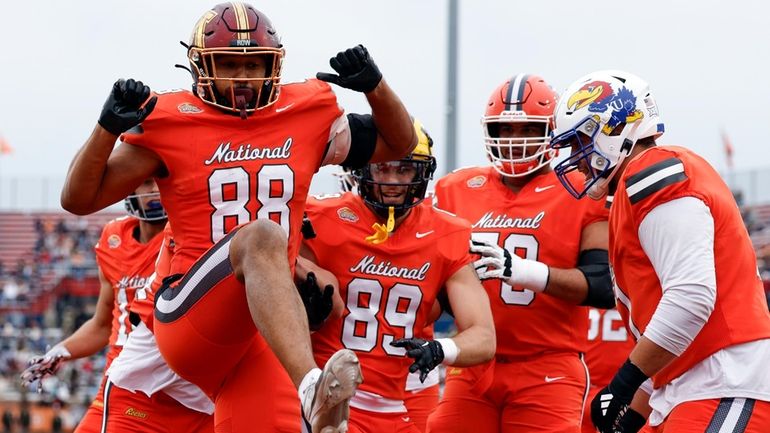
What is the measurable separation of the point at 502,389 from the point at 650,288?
5.47 feet

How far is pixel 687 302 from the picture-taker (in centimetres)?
431

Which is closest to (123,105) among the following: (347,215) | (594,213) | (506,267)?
(347,215)

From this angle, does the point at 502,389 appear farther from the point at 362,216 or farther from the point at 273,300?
the point at 273,300

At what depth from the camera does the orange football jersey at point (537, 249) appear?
6.20 metres

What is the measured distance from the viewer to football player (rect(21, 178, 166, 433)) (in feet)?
22.2

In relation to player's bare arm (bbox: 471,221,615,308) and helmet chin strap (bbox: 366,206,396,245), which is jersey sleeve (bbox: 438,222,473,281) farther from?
helmet chin strap (bbox: 366,206,396,245)

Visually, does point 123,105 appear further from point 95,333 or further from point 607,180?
point 95,333

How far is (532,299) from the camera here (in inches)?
245

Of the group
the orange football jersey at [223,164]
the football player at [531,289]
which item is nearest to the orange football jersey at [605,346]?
the football player at [531,289]

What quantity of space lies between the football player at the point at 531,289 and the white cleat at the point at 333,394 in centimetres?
191

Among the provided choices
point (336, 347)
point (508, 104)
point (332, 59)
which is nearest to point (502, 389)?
point (336, 347)

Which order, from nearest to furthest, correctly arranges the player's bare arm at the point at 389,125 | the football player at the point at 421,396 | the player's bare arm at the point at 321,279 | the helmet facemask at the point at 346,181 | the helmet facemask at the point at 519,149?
the player's bare arm at the point at 389,125 → the player's bare arm at the point at 321,279 → the football player at the point at 421,396 → the helmet facemask at the point at 519,149 → the helmet facemask at the point at 346,181

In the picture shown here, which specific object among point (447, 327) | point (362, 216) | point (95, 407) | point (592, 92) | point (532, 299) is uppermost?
point (592, 92)

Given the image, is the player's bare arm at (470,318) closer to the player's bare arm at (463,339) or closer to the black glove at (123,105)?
the player's bare arm at (463,339)
